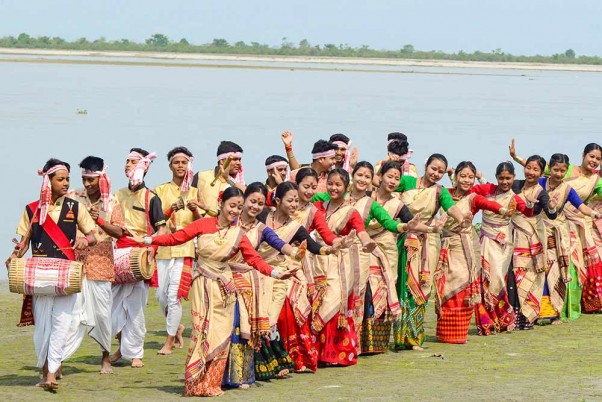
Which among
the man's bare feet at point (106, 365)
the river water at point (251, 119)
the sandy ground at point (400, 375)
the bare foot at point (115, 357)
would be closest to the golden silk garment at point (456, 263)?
the sandy ground at point (400, 375)

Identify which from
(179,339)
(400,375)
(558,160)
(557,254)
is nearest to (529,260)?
(557,254)

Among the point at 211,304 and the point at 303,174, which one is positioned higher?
the point at 303,174

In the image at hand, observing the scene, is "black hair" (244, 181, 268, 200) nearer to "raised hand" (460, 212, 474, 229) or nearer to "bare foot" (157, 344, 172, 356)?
"bare foot" (157, 344, 172, 356)

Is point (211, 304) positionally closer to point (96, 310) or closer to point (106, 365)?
point (96, 310)

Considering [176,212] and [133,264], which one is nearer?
[133,264]

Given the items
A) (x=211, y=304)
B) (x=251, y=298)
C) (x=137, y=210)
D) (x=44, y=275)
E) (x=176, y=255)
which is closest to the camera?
(x=211, y=304)

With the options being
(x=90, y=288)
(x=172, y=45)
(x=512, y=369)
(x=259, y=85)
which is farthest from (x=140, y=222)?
(x=172, y=45)

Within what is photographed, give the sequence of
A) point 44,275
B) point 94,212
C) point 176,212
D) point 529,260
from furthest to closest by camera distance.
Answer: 1. point 529,260
2. point 176,212
3. point 94,212
4. point 44,275

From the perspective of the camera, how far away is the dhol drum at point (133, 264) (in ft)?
38.9

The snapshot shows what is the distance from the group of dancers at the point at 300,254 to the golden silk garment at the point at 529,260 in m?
0.01

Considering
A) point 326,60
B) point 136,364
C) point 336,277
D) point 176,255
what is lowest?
point 136,364

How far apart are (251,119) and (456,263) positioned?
33743 mm

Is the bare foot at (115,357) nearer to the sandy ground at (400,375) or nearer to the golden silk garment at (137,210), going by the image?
the sandy ground at (400,375)

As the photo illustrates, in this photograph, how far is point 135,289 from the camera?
12266mm
